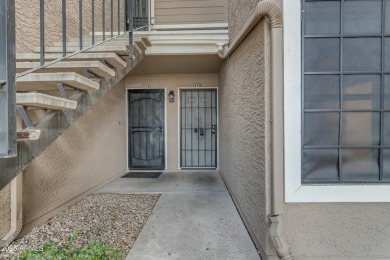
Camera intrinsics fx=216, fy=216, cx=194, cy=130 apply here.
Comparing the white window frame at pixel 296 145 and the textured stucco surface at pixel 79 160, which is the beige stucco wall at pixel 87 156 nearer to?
the textured stucco surface at pixel 79 160

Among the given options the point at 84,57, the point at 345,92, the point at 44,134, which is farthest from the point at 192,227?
the point at 84,57

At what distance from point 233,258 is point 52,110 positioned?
2.05m

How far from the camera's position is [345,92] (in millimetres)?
1793

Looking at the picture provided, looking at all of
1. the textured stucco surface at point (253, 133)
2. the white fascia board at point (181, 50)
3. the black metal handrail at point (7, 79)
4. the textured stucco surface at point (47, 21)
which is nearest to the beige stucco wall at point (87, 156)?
the textured stucco surface at point (47, 21)

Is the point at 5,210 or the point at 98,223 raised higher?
the point at 5,210

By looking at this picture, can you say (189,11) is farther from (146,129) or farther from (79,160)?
(79,160)

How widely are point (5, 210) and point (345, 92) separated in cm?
343

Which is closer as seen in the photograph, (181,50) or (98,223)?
(98,223)

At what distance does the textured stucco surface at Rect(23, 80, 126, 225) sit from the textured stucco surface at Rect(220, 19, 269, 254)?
2514 millimetres

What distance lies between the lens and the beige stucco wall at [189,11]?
4.76 meters

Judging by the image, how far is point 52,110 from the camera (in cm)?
175

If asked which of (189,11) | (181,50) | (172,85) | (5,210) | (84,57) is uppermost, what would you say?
(189,11)

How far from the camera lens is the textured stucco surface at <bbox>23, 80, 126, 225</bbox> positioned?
104 inches

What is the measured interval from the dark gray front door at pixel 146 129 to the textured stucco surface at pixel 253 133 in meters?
2.98
